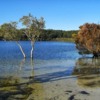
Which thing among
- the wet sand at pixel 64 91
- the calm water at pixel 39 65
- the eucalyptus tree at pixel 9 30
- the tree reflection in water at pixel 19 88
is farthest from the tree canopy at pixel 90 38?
the wet sand at pixel 64 91

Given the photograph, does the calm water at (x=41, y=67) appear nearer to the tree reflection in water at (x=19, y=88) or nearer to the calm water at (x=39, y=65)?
the calm water at (x=39, y=65)

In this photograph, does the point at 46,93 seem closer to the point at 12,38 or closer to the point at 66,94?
the point at 66,94

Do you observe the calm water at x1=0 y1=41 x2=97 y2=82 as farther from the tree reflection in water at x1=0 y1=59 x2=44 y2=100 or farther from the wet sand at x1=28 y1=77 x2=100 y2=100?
the wet sand at x1=28 y1=77 x2=100 y2=100

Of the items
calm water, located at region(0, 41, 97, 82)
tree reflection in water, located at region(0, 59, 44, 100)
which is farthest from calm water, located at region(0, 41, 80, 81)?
tree reflection in water, located at region(0, 59, 44, 100)

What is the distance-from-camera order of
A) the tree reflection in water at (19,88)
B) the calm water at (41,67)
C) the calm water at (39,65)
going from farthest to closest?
1. the calm water at (39,65)
2. the calm water at (41,67)
3. the tree reflection in water at (19,88)

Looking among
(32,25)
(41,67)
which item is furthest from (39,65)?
(32,25)

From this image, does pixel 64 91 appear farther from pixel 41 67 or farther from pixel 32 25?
pixel 32 25

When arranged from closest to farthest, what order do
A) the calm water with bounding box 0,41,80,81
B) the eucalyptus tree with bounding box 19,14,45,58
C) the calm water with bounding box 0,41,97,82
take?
the calm water with bounding box 0,41,97,82 < the calm water with bounding box 0,41,80,81 < the eucalyptus tree with bounding box 19,14,45,58

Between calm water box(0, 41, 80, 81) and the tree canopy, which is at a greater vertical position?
the tree canopy

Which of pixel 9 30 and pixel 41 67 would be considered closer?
pixel 41 67

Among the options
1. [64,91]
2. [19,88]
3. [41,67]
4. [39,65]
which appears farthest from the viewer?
[39,65]

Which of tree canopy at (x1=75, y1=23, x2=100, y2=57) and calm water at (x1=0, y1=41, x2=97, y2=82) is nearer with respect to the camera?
calm water at (x1=0, y1=41, x2=97, y2=82)

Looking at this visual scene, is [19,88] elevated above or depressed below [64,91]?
above

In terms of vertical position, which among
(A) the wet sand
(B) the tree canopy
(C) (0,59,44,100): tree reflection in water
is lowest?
(A) the wet sand
